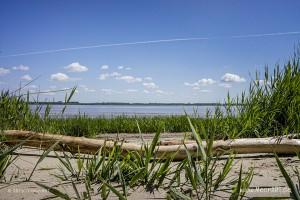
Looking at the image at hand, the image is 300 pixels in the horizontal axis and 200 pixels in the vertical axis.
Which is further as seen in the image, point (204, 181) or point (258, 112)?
point (258, 112)

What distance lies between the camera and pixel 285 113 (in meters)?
4.69

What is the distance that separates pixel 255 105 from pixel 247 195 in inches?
102

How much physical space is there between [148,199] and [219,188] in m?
0.57

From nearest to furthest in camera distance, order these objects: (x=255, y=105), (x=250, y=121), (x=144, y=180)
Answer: (x=144, y=180)
(x=250, y=121)
(x=255, y=105)

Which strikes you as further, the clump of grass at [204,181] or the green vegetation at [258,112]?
the green vegetation at [258,112]

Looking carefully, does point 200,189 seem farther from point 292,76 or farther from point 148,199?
point 292,76

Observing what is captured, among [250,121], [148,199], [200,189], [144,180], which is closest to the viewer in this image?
[148,199]

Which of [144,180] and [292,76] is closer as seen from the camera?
[144,180]

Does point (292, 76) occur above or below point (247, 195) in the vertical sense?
above

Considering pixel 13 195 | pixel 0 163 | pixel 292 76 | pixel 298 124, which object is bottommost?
pixel 13 195

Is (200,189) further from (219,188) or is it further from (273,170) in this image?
(273,170)

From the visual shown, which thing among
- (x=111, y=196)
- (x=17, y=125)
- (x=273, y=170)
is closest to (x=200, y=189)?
(x=111, y=196)

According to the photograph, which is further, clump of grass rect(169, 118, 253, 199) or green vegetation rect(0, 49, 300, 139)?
green vegetation rect(0, 49, 300, 139)

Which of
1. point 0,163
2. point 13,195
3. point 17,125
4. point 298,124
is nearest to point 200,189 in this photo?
point 13,195
